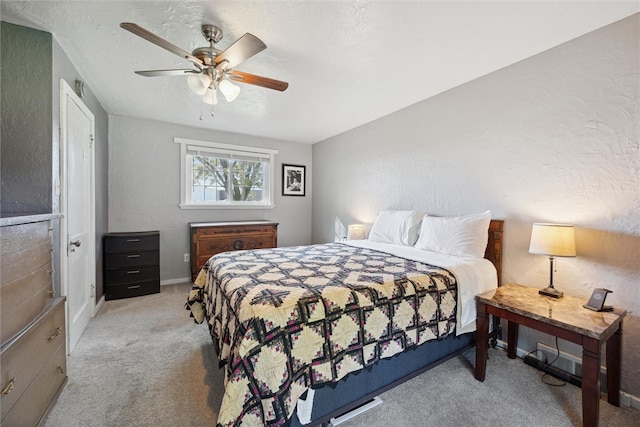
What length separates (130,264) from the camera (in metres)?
3.40

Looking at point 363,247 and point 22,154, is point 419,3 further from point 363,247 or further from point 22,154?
point 22,154

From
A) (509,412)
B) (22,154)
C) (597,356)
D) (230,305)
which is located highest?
(22,154)

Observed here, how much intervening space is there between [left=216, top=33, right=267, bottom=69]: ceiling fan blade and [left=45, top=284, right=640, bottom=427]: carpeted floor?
2203mm

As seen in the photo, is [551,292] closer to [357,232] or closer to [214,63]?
[357,232]

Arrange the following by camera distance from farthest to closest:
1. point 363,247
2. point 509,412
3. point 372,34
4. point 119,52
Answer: point 363,247
point 119,52
point 372,34
point 509,412

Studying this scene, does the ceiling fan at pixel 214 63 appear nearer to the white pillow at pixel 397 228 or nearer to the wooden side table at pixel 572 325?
the white pillow at pixel 397 228

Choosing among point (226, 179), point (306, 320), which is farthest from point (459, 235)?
point (226, 179)

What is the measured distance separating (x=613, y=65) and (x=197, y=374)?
359 cm

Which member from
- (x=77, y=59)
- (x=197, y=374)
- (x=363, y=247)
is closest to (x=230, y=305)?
(x=197, y=374)

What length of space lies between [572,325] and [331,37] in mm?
2369

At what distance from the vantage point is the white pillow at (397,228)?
2986mm

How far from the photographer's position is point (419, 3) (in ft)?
5.27

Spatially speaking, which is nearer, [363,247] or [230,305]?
[230,305]

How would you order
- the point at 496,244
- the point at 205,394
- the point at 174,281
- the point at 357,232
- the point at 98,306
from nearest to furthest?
1. the point at 205,394
2. the point at 496,244
3. the point at 98,306
4. the point at 357,232
5. the point at 174,281
